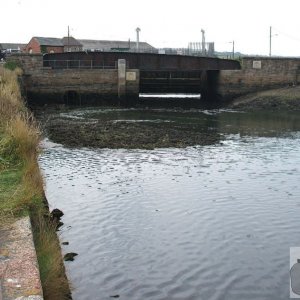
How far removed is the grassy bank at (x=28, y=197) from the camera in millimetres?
5086

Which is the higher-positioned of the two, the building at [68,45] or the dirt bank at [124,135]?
the building at [68,45]

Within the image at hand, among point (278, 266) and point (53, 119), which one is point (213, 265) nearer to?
point (278, 266)

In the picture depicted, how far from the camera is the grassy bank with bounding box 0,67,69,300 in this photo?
5.09 m

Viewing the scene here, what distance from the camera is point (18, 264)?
15.0 feet

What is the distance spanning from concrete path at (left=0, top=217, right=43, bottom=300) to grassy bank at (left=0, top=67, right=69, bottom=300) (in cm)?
25

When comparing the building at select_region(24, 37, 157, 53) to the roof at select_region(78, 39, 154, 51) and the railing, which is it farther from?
the railing

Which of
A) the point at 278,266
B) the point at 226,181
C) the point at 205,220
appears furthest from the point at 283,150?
the point at 278,266

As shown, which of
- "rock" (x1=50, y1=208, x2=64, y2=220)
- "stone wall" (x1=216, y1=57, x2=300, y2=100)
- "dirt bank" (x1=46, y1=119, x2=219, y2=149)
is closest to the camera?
"rock" (x1=50, y1=208, x2=64, y2=220)

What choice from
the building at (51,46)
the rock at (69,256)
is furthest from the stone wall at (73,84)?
the building at (51,46)

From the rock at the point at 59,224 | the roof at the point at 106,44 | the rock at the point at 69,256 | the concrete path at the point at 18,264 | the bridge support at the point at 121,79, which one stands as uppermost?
the roof at the point at 106,44

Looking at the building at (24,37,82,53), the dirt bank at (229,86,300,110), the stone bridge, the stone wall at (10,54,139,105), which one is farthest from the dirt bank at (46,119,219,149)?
the building at (24,37,82,53)

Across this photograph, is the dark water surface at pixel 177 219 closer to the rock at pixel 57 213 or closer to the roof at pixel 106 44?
the rock at pixel 57 213

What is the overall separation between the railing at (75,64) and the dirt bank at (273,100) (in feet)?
30.6

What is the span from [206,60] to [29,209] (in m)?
29.7
